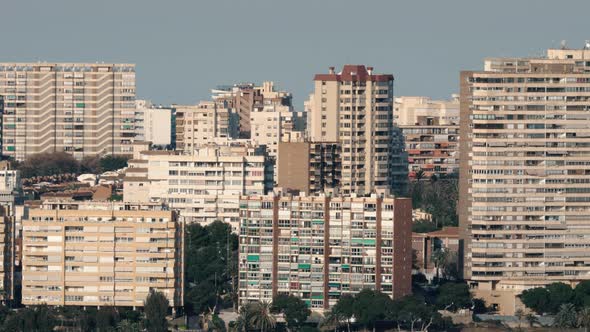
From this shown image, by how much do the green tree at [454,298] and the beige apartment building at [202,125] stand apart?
5121 cm

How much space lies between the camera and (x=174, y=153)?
130 meters

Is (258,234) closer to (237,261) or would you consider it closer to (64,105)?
(237,261)

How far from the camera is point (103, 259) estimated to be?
106938 millimetres

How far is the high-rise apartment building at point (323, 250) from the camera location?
353ft

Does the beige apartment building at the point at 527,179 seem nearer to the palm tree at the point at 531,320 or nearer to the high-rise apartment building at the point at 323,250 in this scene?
the palm tree at the point at 531,320

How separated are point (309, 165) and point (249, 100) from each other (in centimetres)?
4201

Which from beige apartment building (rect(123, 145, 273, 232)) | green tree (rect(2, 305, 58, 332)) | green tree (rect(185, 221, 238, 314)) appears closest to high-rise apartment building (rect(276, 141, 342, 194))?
beige apartment building (rect(123, 145, 273, 232))

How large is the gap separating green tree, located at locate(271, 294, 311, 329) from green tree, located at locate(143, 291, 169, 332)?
14.4 ft

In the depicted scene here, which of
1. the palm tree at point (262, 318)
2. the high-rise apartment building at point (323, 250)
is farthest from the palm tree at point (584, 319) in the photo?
the palm tree at point (262, 318)

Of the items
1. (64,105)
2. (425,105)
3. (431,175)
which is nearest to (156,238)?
(431,175)

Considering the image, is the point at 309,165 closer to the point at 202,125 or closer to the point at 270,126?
the point at 270,126

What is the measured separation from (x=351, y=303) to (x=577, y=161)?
46.3 feet

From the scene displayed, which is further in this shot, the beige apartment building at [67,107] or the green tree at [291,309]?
the beige apartment building at [67,107]

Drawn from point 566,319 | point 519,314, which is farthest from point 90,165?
point 566,319
